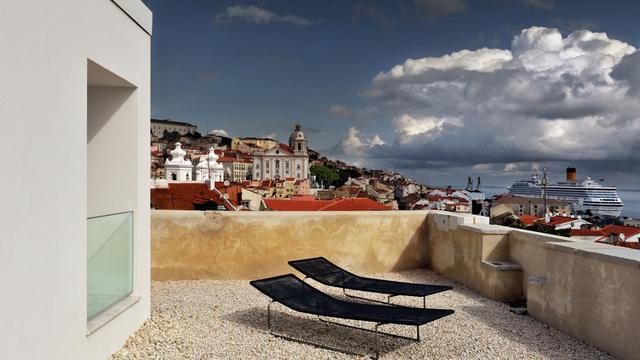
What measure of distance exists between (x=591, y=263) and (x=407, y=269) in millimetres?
3543

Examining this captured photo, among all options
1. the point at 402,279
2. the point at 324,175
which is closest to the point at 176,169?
the point at 402,279

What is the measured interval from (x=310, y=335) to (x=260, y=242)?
258 cm

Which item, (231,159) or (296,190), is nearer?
(296,190)

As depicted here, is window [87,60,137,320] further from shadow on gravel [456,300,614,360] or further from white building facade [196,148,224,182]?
white building facade [196,148,224,182]

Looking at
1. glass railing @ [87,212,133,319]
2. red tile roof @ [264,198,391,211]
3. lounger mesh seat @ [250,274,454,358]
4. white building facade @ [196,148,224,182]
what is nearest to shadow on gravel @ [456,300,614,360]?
lounger mesh seat @ [250,274,454,358]

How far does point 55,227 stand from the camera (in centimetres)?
294

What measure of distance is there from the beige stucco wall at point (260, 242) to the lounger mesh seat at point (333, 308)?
184 cm

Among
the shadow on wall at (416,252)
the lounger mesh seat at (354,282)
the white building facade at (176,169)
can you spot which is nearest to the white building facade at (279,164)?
the white building facade at (176,169)

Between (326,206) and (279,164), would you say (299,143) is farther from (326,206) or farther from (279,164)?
(326,206)

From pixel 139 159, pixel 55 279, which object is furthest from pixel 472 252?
pixel 55 279

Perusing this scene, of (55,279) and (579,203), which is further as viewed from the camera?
(579,203)

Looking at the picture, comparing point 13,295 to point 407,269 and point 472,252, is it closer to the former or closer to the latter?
point 472,252

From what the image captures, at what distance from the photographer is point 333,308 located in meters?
4.41

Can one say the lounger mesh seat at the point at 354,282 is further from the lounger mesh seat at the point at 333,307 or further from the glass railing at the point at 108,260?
the glass railing at the point at 108,260
